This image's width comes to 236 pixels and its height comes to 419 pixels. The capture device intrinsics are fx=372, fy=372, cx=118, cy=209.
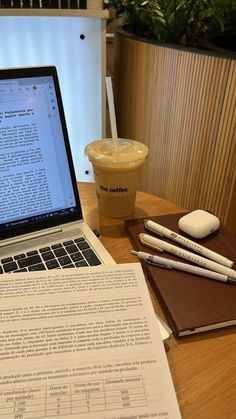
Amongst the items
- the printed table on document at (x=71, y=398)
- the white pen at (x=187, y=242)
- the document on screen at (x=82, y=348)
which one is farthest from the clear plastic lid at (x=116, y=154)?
the printed table on document at (x=71, y=398)

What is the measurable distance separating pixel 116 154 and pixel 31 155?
18cm

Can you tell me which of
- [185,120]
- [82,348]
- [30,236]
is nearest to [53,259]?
[30,236]

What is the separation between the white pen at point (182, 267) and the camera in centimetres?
54

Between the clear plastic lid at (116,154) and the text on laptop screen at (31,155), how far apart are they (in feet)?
0.32

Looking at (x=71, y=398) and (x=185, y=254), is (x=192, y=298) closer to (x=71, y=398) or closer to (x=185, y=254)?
(x=185, y=254)

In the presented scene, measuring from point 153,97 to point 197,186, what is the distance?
0.33 m

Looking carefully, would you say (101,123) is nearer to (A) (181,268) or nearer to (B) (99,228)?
(B) (99,228)

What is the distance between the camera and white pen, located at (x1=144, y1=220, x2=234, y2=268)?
570 millimetres

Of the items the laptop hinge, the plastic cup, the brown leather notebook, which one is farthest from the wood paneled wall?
the laptop hinge

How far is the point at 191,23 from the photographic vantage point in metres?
1.18

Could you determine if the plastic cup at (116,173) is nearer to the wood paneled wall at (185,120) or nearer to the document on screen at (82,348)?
the document on screen at (82,348)

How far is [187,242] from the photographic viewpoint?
604 mm

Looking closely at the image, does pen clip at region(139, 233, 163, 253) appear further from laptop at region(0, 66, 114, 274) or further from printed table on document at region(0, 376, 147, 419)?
printed table on document at region(0, 376, 147, 419)

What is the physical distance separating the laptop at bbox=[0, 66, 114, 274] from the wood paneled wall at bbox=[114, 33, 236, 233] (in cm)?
62
